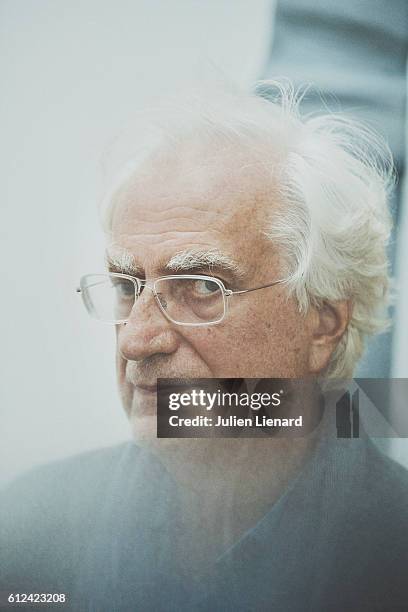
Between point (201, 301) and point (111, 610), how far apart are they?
925 millimetres

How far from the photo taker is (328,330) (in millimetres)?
1916

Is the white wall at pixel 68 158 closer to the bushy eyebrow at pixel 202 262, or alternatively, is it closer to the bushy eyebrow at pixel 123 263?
the bushy eyebrow at pixel 123 263

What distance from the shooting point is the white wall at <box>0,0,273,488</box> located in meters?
1.99

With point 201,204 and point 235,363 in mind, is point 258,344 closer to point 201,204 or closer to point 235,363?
point 235,363

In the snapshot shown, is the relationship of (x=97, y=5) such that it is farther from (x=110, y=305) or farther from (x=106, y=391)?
(x=106, y=391)

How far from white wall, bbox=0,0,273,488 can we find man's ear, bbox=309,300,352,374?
1.91ft

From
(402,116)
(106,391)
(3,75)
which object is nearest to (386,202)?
(402,116)

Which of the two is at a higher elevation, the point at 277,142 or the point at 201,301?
the point at 277,142

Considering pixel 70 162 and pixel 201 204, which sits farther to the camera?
pixel 70 162

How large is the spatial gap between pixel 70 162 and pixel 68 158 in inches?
0.6

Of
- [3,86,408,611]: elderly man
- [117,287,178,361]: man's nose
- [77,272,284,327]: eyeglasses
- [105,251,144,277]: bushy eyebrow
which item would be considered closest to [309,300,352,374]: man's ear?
[3,86,408,611]: elderly man

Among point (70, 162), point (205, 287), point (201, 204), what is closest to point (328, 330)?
point (205, 287)

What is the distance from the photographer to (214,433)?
1925 mm

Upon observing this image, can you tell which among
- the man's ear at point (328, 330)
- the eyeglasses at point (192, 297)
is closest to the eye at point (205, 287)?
the eyeglasses at point (192, 297)
